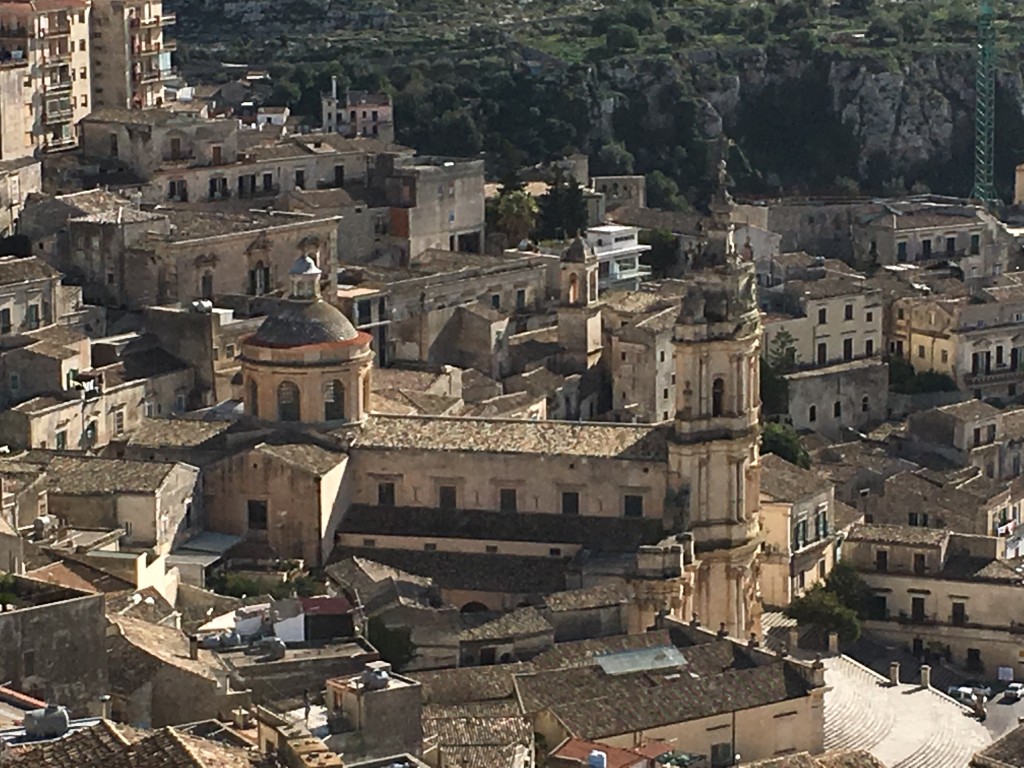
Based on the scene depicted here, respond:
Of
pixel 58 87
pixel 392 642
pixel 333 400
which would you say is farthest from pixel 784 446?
pixel 58 87

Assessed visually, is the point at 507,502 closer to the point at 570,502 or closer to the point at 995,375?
the point at 570,502

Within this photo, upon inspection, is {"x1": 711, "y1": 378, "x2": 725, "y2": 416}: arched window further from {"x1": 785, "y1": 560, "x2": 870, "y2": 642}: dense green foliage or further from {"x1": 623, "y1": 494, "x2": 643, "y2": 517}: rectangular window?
{"x1": 785, "y1": 560, "x2": 870, "y2": 642}: dense green foliage

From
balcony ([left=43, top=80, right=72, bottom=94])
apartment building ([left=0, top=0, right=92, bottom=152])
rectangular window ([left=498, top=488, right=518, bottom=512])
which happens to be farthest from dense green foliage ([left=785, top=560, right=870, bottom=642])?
balcony ([left=43, top=80, right=72, bottom=94])

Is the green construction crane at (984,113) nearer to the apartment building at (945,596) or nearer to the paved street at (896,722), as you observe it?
the apartment building at (945,596)

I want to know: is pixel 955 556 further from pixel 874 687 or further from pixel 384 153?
pixel 384 153

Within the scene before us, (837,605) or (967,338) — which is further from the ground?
(967,338)
